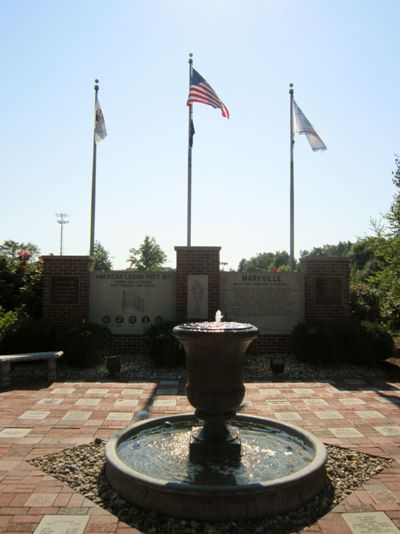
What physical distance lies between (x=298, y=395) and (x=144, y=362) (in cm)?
378

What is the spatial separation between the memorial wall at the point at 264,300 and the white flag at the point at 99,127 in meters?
6.33

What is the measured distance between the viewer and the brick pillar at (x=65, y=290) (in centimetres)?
1088

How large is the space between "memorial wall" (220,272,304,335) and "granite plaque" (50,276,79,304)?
3383 mm

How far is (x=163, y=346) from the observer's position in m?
9.65

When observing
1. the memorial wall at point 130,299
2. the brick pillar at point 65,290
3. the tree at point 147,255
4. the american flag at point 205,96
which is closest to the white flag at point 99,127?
the american flag at point 205,96

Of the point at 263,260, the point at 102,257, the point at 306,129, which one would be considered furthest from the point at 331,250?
the point at 306,129

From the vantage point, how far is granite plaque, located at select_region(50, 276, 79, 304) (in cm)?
1090

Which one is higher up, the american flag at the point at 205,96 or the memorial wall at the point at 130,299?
the american flag at the point at 205,96

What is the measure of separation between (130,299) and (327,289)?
4.61m

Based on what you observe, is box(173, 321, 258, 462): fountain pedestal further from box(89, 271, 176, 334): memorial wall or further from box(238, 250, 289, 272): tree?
box(238, 250, 289, 272): tree

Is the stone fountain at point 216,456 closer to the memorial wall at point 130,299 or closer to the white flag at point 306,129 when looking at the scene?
the memorial wall at point 130,299

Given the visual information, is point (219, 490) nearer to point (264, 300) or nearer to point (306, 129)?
point (264, 300)

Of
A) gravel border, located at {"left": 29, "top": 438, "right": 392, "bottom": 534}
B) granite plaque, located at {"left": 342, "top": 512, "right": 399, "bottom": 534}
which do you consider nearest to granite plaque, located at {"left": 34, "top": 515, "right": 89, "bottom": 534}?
gravel border, located at {"left": 29, "top": 438, "right": 392, "bottom": 534}

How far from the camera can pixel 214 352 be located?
4246 millimetres
